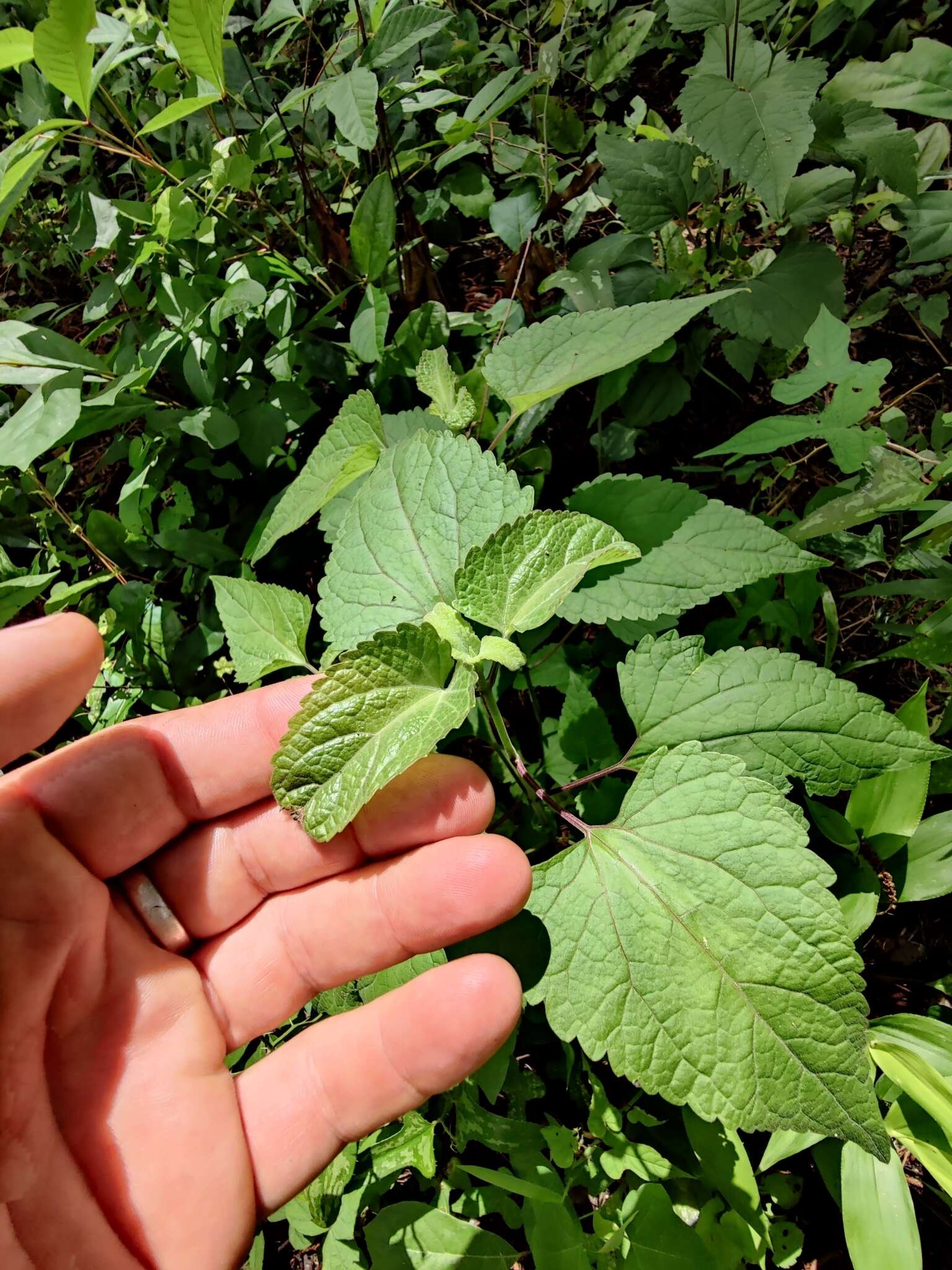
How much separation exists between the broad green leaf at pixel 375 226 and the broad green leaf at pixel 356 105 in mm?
223

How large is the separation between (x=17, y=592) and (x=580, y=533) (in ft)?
5.54

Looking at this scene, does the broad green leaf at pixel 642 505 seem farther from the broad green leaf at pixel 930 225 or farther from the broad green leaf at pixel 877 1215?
the broad green leaf at pixel 877 1215

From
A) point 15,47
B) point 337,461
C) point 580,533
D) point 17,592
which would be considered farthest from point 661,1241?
point 15,47

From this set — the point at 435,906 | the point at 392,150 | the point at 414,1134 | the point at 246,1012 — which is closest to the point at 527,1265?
the point at 414,1134

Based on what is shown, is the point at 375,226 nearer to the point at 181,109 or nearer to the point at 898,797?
the point at 181,109

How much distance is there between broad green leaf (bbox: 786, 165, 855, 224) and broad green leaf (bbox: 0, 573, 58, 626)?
2.13 meters

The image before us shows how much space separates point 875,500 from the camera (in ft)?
5.20

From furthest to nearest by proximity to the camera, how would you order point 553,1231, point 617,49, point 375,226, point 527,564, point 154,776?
point 617,49 → point 375,226 → point 154,776 → point 553,1231 → point 527,564

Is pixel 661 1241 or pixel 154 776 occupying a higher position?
pixel 154 776

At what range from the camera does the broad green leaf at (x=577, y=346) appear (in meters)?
1.45

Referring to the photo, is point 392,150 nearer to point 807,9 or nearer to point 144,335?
point 144,335

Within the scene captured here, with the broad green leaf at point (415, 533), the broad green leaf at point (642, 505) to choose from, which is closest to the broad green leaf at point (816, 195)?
the broad green leaf at point (642, 505)

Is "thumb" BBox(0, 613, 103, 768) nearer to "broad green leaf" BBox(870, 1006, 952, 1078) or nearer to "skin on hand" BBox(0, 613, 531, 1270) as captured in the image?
"skin on hand" BBox(0, 613, 531, 1270)

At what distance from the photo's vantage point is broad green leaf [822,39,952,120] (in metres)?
1.83
